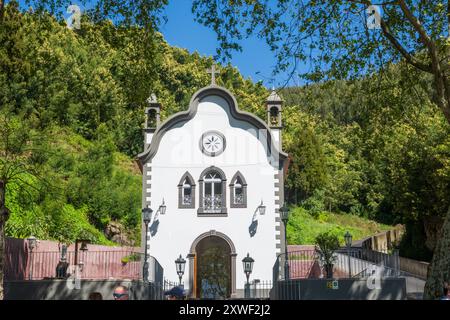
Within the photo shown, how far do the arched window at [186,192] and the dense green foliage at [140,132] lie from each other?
11.7 ft

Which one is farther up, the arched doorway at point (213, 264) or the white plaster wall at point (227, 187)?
the white plaster wall at point (227, 187)

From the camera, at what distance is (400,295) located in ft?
51.2

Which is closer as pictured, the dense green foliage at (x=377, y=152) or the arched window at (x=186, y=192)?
the dense green foliage at (x=377, y=152)

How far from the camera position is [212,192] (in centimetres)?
2283

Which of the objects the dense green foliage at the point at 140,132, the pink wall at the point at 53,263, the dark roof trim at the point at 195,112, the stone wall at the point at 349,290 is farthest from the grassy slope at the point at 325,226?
the stone wall at the point at 349,290

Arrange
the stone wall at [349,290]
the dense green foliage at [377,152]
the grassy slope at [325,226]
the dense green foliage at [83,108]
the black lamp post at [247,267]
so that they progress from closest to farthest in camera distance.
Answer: the dense green foliage at [377,152], the dense green foliage at [83,108], the stone wall at [349,290], the black lamp post at [247,267], the grassy slope at [325,226]

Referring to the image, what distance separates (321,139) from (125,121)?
19.3 metres

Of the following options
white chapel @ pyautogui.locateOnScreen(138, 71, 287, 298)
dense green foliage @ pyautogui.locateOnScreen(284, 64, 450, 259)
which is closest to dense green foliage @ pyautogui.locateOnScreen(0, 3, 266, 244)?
white chapel @ pyautogui.locateOnScreen(138, 71, 287, 298)

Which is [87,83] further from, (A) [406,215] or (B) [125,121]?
(A) [406,215]

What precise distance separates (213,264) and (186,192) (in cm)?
330

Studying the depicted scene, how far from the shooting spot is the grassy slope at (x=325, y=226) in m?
35.1

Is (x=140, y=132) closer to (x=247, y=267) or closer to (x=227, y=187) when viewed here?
(x=227, y=187)

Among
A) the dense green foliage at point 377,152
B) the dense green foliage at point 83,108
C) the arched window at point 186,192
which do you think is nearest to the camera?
the dense green foliage at point 377,152

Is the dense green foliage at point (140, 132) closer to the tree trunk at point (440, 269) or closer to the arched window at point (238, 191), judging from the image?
the arched window at point (238, 191)
